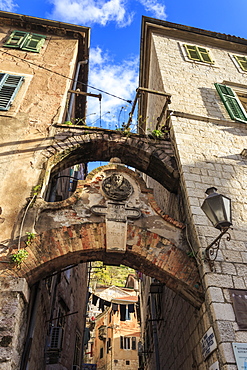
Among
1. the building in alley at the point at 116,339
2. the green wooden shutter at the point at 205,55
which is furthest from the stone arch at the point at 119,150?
the building in alley at the point at 116,339

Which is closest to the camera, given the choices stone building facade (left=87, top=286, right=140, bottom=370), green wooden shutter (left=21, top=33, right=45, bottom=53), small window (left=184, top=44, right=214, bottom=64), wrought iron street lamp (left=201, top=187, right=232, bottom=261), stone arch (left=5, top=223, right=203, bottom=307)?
wrought iron street lamp (left=201, top=187, right=232, bottom=261)

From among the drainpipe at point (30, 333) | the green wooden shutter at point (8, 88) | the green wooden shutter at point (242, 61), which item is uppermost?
the green wooden shutter at point (242, 61)

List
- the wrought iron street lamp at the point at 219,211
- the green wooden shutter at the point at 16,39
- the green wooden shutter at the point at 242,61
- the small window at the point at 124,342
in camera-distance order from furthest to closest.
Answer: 1. the small window at the point at 124,342
2. the green wooden shutter at the point at 242,61
3. the green wooden shutter at the point at 16,39
4. the wrought iron street lamp at the point at 219,211

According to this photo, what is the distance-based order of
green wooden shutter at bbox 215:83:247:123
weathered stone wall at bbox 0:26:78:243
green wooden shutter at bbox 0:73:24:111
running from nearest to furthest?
weathered stone wall at bbox 0:26:78:243
green wooden shutter at bbox 0:73:24:111
green wooden shutter at bbox 215:83:247:123

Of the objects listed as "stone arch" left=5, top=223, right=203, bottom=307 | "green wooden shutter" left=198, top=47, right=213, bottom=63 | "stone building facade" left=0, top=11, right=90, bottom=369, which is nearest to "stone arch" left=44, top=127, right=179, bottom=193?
"stone building facade" left=0, top=11, right=90, bottom=369

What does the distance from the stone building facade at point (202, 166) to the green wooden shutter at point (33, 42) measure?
158 inches

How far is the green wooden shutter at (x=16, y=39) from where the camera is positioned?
9.26 m

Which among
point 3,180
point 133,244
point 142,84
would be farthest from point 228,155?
point 142,84

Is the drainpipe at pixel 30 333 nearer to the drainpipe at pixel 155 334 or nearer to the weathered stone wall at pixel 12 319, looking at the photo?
the weathered stone wall at pixel 12 319

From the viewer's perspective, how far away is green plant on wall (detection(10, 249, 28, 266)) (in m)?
4.44

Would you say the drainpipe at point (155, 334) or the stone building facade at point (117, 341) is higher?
the stone building facade at point (117, 341)

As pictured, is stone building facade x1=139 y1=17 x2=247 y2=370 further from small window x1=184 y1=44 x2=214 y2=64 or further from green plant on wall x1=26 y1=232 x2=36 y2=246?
green plant on wall x1=26 y1=232 x2=36 y2=246

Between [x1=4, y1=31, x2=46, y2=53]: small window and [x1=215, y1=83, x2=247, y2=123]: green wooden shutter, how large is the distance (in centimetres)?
596

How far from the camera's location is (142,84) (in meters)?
13.0
